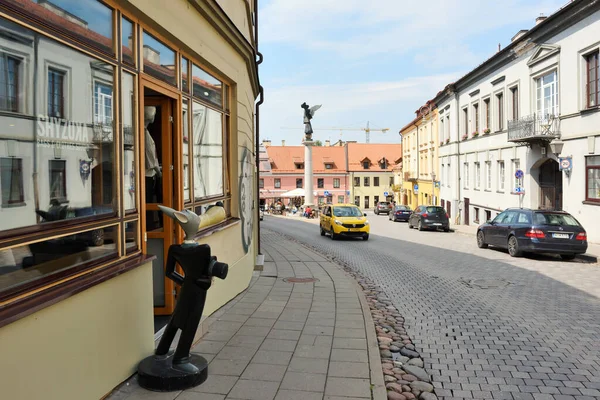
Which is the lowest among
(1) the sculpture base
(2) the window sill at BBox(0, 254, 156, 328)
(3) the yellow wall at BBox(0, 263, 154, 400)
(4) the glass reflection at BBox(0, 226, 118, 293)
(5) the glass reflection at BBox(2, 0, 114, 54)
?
(1) the sculpture base

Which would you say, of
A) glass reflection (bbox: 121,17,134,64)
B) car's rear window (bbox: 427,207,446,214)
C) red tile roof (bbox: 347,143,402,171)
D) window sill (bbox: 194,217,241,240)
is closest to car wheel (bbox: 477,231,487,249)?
car's rear window (bbox: 427,207,446,214)

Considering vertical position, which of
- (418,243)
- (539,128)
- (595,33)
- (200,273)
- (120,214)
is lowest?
(418,243)

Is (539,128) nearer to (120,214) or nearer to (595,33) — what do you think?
(595,33)

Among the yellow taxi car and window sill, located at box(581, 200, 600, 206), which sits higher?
window sill, located at box(581, 200, 600, 206)

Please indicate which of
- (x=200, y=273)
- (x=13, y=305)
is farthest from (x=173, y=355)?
(x=13, y=305)

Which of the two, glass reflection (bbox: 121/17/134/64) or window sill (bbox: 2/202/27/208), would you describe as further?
glass reflection (bbox: 121/17/134/64)

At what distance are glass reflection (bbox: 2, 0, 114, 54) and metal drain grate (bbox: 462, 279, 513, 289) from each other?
8.54 meters

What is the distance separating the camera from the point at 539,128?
A: 21.9m

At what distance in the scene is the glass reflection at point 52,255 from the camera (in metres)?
3.17

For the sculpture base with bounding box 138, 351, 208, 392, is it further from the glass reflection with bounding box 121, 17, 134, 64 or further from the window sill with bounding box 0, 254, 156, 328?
the glass reflection with bounding box 121, 17, 134, 64

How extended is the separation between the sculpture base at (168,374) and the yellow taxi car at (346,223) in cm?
1758

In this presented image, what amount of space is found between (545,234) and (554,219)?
54 centimetres

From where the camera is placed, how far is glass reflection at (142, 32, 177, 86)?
529 centimetres

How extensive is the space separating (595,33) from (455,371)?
17.5 meters
